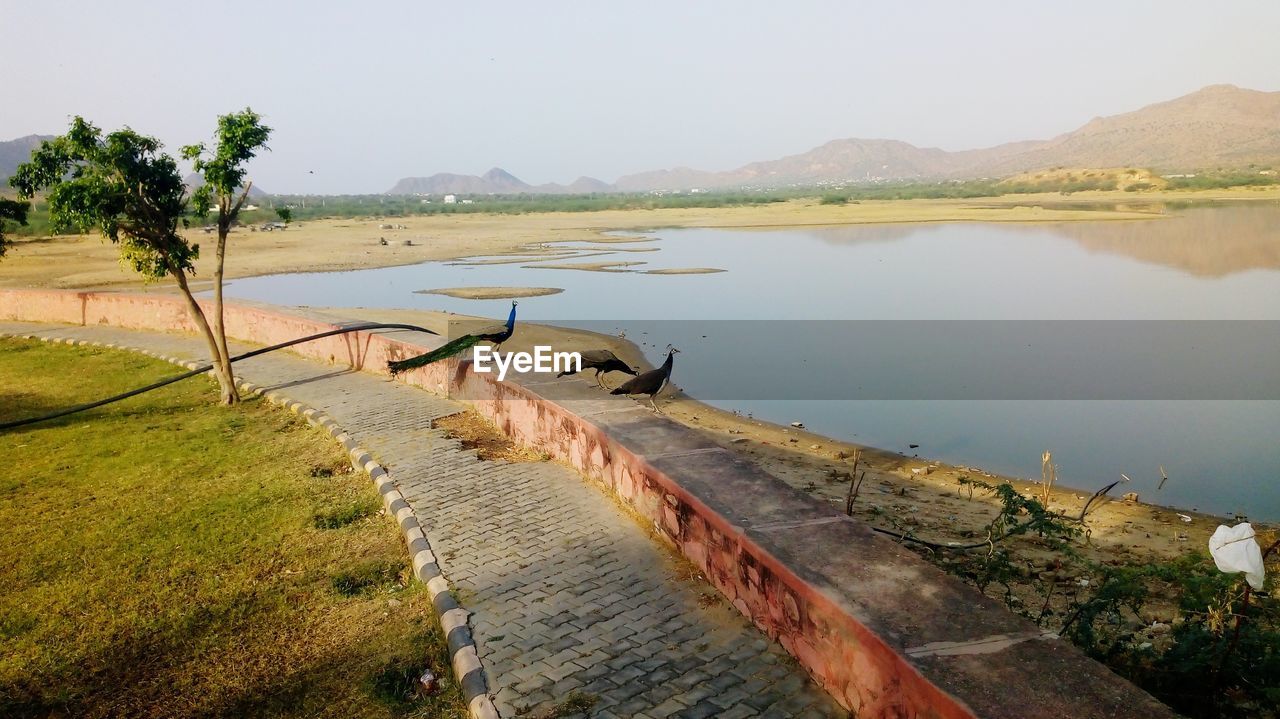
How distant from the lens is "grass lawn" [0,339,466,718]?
4.48 m

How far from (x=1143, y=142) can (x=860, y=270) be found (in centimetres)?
14663

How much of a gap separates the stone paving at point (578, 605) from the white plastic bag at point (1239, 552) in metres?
1.70

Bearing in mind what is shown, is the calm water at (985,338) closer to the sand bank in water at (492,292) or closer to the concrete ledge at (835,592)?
the sand bank in water at (492,292)

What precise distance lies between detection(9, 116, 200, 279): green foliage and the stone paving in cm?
470

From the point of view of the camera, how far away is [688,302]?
83.0ft

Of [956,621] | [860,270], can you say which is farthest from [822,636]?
[860,270]

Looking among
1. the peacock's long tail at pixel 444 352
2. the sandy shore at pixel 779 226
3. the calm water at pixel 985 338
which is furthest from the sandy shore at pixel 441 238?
the peacock's long tail at pixel 444 352

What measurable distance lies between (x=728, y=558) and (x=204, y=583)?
3733mm

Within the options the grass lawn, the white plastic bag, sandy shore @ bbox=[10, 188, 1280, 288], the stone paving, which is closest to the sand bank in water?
sandy shore @ bbox=[10, 188, 1280, 288]

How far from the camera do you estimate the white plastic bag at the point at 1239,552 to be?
3002 millimetres

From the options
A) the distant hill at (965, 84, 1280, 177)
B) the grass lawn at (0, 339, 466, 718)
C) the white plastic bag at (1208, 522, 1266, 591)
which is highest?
the distant hill at (965, 84, 1280, 177)

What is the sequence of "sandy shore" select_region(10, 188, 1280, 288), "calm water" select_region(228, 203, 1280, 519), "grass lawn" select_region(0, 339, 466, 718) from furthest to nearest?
"sandy shore" select_region(10, 188, 1280, 288) < "calm water" select_region(228, 203, 1280, 519) < "grass lawn" select_region(0, 339, 466, 718)

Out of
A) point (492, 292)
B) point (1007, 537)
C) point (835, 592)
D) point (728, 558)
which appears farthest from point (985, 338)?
point (835, 592)

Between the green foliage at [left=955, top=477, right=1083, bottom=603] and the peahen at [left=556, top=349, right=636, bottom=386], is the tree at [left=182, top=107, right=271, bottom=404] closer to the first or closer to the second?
the peahen at [left=556, top=349, right=636, bottom=386]
